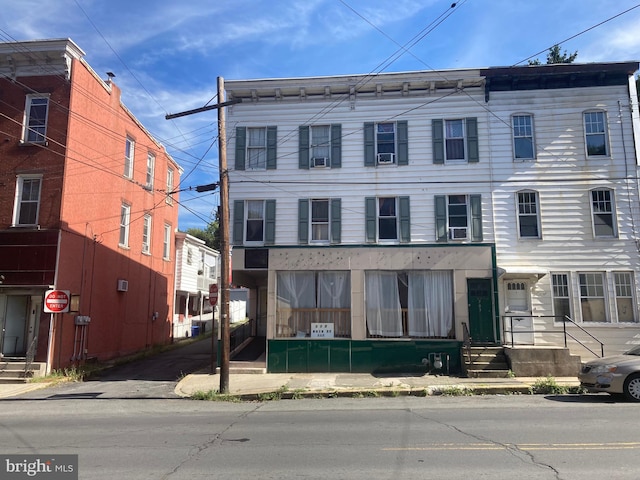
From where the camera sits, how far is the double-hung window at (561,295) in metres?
16.6

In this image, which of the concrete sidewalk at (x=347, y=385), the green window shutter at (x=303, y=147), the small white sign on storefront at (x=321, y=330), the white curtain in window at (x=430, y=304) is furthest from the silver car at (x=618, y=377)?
the green window shutter at (x=303, y=147)

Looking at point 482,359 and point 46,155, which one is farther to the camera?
point 46,155

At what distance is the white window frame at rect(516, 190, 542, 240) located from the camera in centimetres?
1694

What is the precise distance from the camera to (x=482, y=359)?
50.4 ft

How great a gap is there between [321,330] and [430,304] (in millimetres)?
3861

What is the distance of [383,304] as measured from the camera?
55.0ft

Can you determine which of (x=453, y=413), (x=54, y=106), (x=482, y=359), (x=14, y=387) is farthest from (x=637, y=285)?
(x=54, y=106)

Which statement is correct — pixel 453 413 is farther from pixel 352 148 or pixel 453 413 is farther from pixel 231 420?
pixel 352 148

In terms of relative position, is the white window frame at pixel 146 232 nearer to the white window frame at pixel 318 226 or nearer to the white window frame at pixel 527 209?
the white window frame at pixel 318 226

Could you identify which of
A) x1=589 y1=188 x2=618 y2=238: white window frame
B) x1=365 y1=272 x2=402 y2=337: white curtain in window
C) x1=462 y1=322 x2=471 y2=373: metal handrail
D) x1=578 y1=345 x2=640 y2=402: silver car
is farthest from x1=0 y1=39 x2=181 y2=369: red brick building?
x1=589 y1=188 x2=618 y2=238: white window frame

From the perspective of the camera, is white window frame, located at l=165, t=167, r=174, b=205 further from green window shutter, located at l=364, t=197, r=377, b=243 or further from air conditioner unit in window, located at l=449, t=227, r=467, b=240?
air conditioner unit in window, located at l=449, t=227, r=467, b=240

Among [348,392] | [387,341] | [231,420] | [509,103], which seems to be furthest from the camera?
[509,103]

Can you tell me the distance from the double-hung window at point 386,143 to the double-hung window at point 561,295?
21.7 feet

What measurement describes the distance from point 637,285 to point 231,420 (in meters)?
14.4
